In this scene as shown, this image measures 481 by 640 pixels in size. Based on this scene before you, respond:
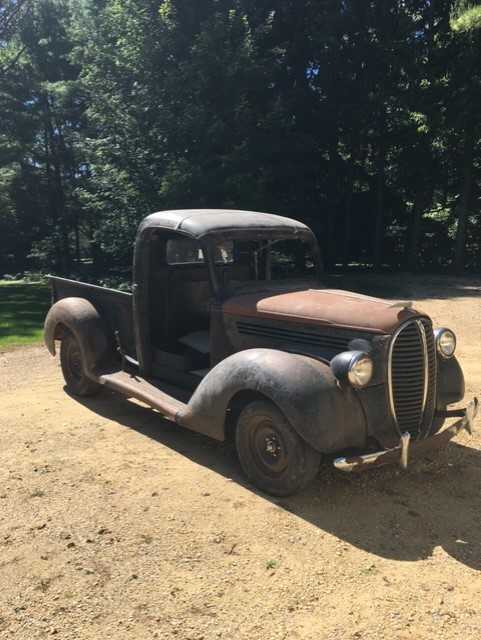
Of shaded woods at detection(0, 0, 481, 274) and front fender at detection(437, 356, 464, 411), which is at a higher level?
shaded woods at detection(0, 0, 481, 274)

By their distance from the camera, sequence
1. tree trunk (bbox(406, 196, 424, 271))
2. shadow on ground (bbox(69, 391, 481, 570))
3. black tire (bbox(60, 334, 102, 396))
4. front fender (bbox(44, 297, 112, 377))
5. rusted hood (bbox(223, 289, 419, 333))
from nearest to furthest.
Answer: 1. shadow on ground (bbox(69, 391, 481, 570))
2. rusted hood (bbox(223, 289, 419, 333))
3. front fender (bbox(44, 297, 112, 377))
4. black tire (bbox(60, 334, 102, 396))
5. tree trunk (bbox(406, 196, 424, 271))

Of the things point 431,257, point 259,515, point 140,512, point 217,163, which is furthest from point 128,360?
point 431,257

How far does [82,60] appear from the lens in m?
19.6

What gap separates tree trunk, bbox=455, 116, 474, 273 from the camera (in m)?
18.7

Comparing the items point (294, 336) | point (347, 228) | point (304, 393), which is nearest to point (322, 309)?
point (294, 336)

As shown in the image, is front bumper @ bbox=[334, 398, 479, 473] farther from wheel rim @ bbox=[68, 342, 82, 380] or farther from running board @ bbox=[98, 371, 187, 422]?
wheel rim @ bbox=[68, 342, 82, 380]

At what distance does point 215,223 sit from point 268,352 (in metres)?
1.49

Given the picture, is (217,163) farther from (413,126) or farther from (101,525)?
(101,525)

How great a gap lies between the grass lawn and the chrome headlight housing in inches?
300

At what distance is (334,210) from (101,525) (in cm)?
2066

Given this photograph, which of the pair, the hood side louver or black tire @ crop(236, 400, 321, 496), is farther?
the hood side louver

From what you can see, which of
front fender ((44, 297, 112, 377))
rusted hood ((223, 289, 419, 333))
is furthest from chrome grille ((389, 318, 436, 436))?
front fender ((44, 297, 112, 377))

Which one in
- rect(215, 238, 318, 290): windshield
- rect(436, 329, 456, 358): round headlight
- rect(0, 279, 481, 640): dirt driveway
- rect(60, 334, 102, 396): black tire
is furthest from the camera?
rect(60, 334, 102, 396): black tire

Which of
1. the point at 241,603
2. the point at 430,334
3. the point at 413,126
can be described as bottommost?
the point at 241,603
